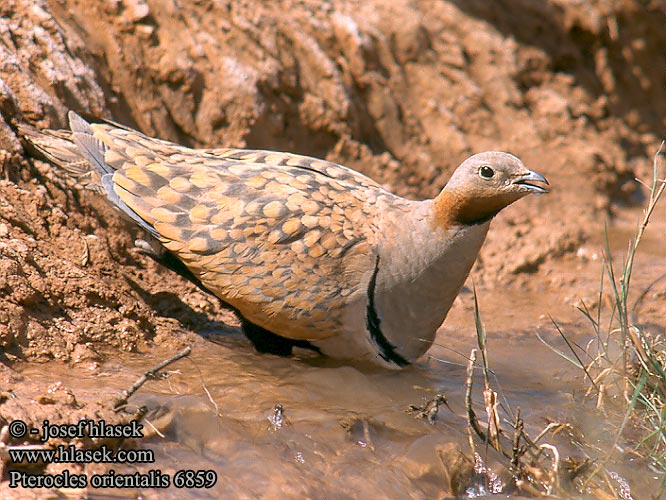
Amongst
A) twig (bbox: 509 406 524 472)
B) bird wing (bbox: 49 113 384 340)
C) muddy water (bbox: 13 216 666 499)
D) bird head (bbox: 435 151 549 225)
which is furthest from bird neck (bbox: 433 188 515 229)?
twig (bbox: 509 406 524 472)

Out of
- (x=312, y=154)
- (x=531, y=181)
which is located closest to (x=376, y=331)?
(x=531, y=181)

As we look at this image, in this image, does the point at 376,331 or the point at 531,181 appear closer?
the point at 531,181

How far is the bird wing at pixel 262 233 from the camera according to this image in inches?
165

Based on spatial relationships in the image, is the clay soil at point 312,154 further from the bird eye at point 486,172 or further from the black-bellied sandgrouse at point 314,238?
the bird eye at point 486,172

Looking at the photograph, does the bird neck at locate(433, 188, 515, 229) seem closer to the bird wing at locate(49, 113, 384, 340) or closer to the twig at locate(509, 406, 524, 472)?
the bird wing at locate(49, 113, 384, 340)

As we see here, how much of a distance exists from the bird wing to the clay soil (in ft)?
1.17

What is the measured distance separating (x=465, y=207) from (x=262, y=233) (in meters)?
0.94

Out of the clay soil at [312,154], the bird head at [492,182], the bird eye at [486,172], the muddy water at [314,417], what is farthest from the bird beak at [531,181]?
the clay soil at [312,154]

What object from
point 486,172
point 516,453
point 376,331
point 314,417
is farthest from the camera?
point 376,331

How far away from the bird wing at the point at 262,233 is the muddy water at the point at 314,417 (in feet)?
1.04

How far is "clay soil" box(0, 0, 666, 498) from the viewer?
3686 mm

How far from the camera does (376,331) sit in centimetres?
437

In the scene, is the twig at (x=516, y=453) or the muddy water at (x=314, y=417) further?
the twig at (x=516, y=453)

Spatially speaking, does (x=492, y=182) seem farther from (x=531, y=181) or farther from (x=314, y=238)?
(x=314, y=238)
